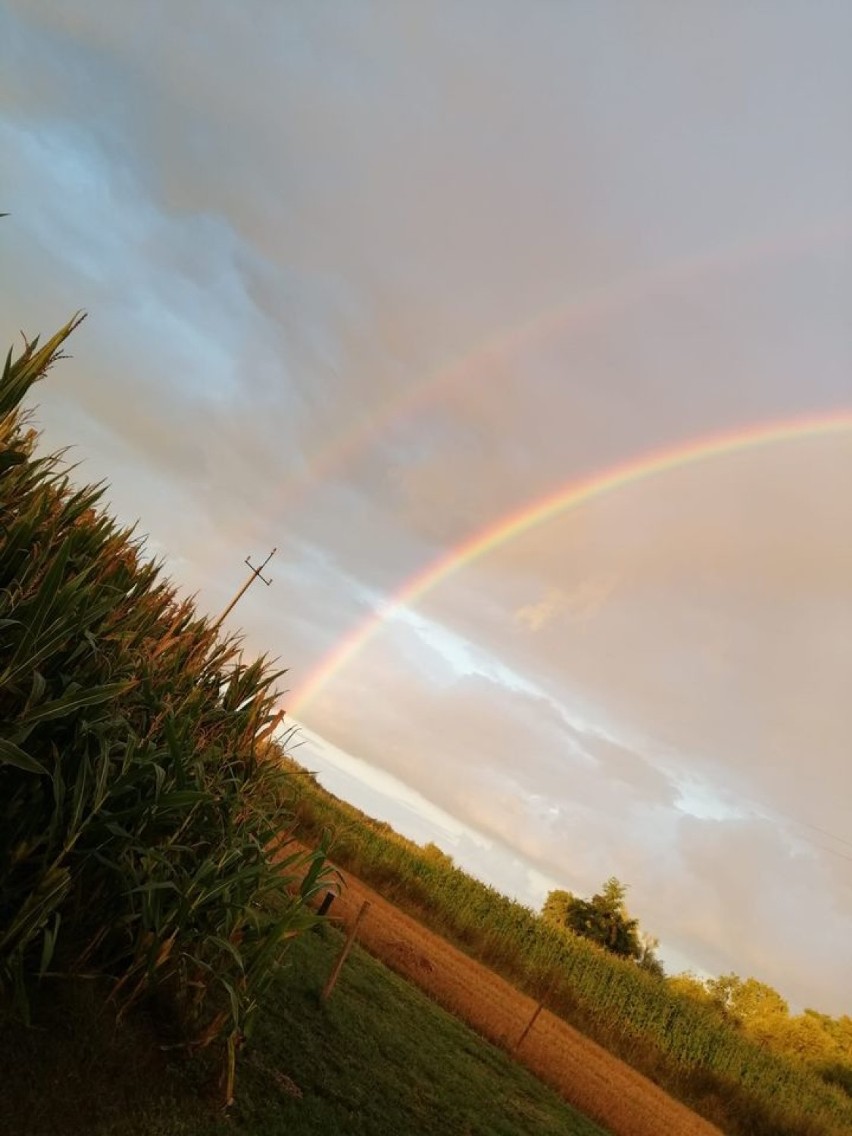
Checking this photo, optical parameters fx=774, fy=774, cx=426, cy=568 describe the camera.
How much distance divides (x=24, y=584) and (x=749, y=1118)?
25.3 metres

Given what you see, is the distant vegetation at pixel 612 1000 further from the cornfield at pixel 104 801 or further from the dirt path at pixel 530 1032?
the cornfield at pixel 104 801

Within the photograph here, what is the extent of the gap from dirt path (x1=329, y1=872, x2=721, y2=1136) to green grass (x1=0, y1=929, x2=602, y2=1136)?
2.24 meters

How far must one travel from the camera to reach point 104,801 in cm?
340

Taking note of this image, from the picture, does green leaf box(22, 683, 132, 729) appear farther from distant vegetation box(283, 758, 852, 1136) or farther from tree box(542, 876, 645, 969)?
tree box(542, 876, 645, 969)

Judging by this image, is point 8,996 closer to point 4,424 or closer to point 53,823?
point 53,823

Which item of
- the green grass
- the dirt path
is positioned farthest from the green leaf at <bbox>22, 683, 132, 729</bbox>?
the dirt path

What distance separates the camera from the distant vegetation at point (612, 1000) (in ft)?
71.5

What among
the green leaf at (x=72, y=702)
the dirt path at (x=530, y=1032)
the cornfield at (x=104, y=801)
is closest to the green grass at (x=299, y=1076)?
the cornfield at (x=104, y=801)

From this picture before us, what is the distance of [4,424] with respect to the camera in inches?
141

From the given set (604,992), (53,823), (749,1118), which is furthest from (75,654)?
(604,992)

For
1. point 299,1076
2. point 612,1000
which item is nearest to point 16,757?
point 299,1076

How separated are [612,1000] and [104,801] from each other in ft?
90.4

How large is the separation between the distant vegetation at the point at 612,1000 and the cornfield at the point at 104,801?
16170 millimetres

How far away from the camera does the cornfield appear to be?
311cm
